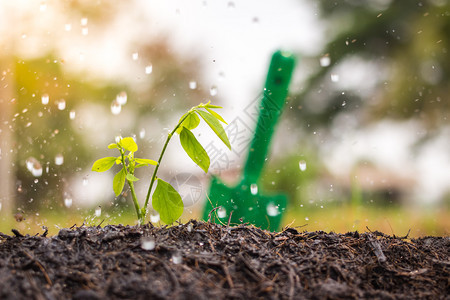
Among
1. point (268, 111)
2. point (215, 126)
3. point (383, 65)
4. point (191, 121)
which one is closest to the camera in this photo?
point (215, 126)

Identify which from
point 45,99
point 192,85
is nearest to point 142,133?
point 192,85

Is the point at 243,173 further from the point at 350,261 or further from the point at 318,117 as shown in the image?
the point at 350,261

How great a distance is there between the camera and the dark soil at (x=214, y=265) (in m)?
0.63

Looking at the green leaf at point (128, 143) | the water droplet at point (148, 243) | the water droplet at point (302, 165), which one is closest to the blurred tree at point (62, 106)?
the green leaf at point (128, 143)

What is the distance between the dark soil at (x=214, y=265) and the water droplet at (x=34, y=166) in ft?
1.73

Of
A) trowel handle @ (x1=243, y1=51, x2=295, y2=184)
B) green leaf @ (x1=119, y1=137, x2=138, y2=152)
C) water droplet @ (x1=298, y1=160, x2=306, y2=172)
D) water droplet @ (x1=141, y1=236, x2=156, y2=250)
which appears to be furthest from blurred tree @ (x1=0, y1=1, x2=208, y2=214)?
water droplet @ (x1=141, y1=236, x2=156, y2=250)

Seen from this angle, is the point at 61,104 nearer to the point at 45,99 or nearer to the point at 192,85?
the point at 45,99

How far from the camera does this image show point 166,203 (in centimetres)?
100

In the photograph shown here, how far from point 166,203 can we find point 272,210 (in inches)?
23.1

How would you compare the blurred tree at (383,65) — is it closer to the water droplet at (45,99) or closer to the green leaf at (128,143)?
the green leaf at (128,143)

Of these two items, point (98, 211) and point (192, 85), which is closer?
point (98, 211)

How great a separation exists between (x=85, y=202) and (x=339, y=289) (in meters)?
0.99

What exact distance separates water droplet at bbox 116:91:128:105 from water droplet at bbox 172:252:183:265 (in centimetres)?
83

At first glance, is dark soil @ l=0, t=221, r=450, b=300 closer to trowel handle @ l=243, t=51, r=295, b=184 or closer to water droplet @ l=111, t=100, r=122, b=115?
trowel handle @ l=243, t=51, r=295, b=184
